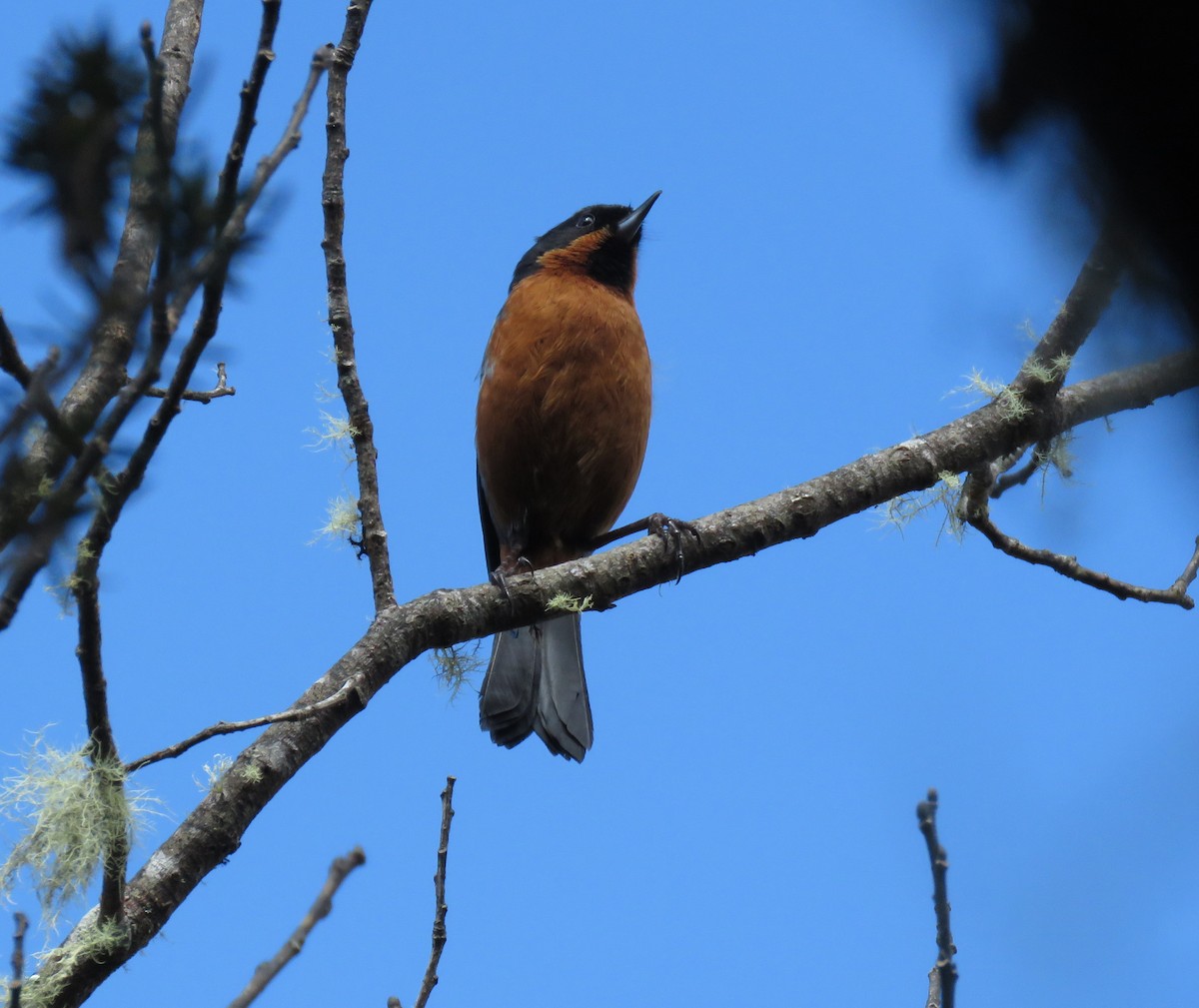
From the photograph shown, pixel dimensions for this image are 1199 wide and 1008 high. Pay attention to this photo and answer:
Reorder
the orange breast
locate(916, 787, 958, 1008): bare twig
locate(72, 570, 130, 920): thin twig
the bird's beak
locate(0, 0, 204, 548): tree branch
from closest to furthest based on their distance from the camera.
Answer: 1. locate(0, 0, 204, 548): tree branch
2. locate(72, 570, 130, 920): thin twig
3. locate(916, 787, 958, 1008): bare twig
4. the orange breast
5. the bird's beak

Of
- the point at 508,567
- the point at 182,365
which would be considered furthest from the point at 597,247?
the point at 182,365

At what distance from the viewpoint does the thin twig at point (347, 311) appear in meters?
3.08

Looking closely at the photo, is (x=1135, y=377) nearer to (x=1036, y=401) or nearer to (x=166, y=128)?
(x=166, y=128)

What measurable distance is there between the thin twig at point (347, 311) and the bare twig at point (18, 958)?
1.46 meters

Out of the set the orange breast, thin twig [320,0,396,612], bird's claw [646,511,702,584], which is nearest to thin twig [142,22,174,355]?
thin twig [320,0,396,612]

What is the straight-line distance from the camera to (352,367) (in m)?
3.20

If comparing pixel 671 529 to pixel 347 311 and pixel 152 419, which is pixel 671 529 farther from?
pixel 152 419

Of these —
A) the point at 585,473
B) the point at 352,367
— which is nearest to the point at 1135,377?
the point at 352,367

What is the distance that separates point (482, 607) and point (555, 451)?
1.78 metres

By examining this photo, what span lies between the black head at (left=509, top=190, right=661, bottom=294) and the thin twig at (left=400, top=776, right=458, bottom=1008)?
3108mm

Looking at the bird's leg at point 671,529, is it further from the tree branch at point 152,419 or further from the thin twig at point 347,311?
the tree branch at point 152,419

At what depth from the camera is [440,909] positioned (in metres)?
2.47

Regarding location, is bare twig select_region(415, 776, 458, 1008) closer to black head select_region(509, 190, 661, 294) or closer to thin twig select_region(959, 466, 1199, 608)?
thin twig select_region(959, 466, 1199, 608)

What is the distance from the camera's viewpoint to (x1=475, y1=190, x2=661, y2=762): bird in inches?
177
